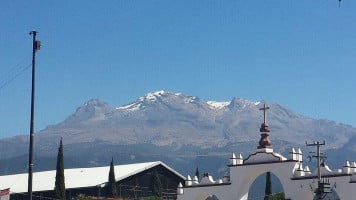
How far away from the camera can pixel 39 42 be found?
4150 cm

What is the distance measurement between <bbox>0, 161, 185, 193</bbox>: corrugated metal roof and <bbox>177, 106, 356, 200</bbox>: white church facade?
29.4m

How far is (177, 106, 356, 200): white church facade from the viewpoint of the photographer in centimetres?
5966

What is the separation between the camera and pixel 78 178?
4090 inches

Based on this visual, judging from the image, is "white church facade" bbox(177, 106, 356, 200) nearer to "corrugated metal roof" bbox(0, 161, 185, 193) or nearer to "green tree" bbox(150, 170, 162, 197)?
"corrugated metal roof" bbox(0, 161, 185, 193)

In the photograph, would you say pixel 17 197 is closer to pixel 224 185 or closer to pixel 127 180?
pixel 127 180

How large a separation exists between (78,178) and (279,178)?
4657cm

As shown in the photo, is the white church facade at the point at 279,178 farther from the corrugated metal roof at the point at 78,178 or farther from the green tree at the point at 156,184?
the green tree at the point at 156,184

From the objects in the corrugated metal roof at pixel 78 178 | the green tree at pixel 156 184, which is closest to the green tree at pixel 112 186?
the corrugated metal roof at pixel 78 178

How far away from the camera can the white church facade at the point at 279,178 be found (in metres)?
59.7

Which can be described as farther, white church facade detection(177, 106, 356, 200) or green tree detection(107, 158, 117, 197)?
green tree detection(107, 158, 117, 197)

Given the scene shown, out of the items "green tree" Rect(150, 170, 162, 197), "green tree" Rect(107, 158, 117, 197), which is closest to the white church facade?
"green tree" Rect(107, 158, 117, 197)

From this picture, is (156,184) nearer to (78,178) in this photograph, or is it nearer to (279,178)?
(78,178)

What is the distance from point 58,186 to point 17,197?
2137 cm

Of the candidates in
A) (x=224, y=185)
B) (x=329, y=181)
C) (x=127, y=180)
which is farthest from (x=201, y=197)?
(x=127, y=180)
